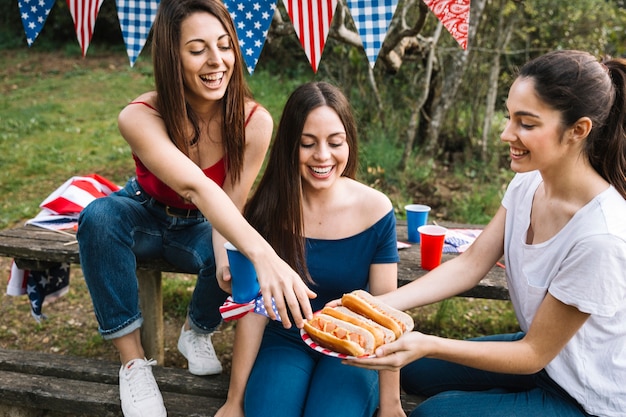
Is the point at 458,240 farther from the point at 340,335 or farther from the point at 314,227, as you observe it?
the point at 340,335

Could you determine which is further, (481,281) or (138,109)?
(481,281)

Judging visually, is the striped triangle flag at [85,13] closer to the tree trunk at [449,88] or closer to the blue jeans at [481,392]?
the blue jeans at [481,392]

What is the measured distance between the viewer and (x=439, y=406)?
212cm

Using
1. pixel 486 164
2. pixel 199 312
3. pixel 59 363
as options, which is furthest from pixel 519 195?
pixel 486 164

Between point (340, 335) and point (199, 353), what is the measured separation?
100cm

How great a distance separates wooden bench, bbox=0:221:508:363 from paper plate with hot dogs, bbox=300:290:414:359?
62cm

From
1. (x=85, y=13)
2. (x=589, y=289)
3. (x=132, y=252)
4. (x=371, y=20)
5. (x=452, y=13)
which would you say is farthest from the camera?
(x=85, y=13)

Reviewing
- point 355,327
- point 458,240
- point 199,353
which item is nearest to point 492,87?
point 458,240

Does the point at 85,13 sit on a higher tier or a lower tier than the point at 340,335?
higher

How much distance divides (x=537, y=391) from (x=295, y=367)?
873 mm

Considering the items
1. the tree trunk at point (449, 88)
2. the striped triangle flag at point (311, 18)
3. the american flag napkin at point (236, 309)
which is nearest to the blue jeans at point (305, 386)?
the american flag napkin at point (236, 309)

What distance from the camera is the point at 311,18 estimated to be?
3.04 meters

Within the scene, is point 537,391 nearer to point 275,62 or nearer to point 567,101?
point 567,101

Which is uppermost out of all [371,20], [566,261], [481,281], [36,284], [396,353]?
[371,20]
